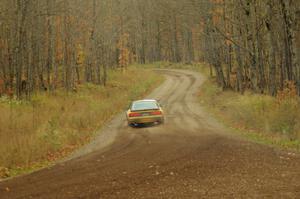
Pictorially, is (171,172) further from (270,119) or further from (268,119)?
(268,119)

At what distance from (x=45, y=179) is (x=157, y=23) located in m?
70.6

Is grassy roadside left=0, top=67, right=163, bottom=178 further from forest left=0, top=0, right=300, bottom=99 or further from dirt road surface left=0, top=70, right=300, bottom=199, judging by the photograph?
forest left=0, top=0, right=300, bottom=99

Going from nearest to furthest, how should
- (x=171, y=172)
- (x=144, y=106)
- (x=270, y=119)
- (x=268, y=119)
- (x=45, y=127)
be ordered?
(x=171, y=172) < (x=45, y=127) < (x=270, y=119) < (x=268, y=119) < (x=144, y=106)

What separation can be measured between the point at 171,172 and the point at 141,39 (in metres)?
73.3

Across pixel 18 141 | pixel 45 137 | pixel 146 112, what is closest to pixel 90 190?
pixel 18 141

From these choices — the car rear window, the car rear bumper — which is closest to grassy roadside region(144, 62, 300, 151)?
the car rear bumper

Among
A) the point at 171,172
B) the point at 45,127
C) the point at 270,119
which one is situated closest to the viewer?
the point at 171,172

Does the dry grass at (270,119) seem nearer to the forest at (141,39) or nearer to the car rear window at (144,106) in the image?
the forest at (141,39)

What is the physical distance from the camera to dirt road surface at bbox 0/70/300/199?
853 cm

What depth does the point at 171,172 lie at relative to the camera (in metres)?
10.2

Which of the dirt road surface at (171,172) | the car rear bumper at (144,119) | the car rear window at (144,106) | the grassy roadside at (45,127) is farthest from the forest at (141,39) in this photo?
the dirt road surface at (171,172)

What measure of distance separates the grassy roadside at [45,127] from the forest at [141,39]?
2.73 m

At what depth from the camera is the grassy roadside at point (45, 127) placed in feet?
46.1

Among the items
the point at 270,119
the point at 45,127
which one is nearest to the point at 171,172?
the point at 45,127
